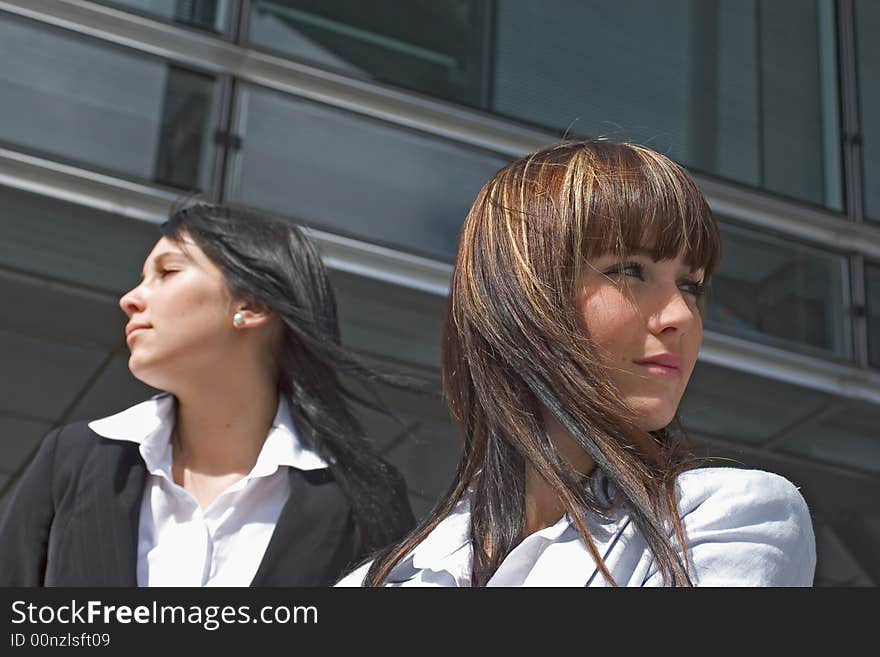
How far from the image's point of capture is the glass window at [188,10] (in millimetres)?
4656

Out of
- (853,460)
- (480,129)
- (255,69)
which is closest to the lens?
(255,69)

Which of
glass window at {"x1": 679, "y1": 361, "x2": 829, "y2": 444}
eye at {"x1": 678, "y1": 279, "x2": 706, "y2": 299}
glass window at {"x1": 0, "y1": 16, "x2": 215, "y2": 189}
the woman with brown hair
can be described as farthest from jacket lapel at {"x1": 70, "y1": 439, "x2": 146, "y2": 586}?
glass window at {"x1": 679, "y1": 361, "x2": 829, "y2": 444}

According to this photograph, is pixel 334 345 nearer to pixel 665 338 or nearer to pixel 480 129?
pixel 665 338

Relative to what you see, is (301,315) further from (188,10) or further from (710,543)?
(188,10)

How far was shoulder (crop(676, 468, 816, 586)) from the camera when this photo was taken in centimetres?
112

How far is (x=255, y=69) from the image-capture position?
4836mm

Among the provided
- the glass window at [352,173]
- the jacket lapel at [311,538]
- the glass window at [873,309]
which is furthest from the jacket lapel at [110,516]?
the glass window at [873,309]

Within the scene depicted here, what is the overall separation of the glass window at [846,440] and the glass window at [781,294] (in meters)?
0.29

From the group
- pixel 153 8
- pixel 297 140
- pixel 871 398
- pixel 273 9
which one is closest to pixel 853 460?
pixel 871 398

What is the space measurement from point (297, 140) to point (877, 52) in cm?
325

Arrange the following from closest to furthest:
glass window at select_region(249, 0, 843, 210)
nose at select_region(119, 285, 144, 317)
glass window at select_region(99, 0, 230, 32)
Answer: nose at select_region(119, 285, 144, 317)
glass window at select_region(99, 0, 230, 32)
glass window at select_region(249, 0, 843, 210)

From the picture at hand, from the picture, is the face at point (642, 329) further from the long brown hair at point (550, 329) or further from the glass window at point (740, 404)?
the glass window at point (740, 404)

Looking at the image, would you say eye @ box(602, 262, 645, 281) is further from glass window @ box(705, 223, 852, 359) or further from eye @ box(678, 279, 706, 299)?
glass window @ box(705, 223, 852, 359)

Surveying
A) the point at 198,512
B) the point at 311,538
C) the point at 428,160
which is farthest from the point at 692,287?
the point at 428,160
